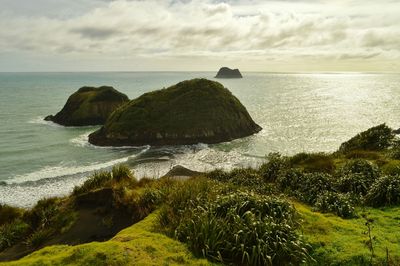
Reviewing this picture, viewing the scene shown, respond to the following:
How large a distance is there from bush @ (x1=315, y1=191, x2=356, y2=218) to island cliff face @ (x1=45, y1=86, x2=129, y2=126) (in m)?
82.2

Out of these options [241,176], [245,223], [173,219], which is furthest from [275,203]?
[241,176]

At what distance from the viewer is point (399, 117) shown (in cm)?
10738

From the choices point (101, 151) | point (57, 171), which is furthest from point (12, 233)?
point (101, 151)

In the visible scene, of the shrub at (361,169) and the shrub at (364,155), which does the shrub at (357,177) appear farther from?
the shrub at (364,155)

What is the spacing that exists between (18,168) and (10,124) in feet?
152

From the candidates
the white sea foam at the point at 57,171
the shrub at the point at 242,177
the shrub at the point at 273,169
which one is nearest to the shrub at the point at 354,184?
the shrub at the point at 242,177

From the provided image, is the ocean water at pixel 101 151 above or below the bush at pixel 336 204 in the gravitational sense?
below

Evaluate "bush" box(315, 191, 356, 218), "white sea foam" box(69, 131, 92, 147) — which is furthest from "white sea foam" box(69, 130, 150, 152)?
"bush" box(315, 191, 356, 218)

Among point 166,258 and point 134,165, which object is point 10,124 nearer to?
point 134,165

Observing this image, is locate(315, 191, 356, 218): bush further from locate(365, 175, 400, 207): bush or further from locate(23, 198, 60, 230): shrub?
locate(23, 198, 60, 230): shrub

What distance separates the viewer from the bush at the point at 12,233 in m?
16.4

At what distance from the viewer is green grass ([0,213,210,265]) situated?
31.4 feet

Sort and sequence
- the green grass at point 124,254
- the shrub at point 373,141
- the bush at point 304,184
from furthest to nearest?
the shrub at point 373,141 → the bush at point 304,184 → the green grass at point 124,254

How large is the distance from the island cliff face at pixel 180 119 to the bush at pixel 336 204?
2102 inches
